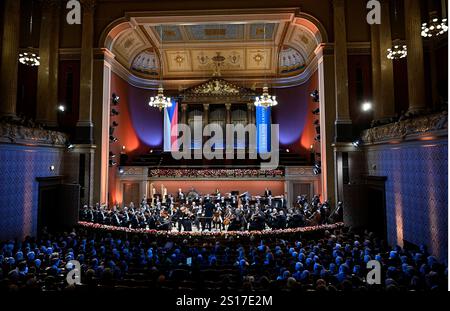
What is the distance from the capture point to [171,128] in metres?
22.8

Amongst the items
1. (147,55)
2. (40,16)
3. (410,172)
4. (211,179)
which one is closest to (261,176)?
(211,179)

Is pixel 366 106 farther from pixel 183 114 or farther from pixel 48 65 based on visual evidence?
pixel 48 65

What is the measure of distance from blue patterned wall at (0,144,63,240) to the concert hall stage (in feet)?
21.3

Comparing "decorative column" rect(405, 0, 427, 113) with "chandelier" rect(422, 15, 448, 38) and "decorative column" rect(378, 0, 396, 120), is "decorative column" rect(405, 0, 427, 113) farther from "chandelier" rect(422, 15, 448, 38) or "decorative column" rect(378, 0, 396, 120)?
"decorative column" rect(378, 0, 396, 120)

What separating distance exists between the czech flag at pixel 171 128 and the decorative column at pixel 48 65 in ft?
26.8

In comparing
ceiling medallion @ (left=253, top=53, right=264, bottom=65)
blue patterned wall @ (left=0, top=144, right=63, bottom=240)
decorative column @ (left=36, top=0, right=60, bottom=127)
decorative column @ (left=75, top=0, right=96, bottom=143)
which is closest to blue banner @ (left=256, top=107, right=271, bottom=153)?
ceiling medallion @ (left=253, top=53, right=264, bottom=65)

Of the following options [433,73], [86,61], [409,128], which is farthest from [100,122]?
[433,73]

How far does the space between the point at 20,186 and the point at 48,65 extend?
749 cm

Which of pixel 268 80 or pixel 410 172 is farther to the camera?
pixel 268 80

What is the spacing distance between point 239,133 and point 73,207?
13.0 metres

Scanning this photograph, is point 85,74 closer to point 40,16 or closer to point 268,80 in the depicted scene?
point 40,16

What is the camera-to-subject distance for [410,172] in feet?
31.6

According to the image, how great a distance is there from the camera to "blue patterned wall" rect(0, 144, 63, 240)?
10.6m

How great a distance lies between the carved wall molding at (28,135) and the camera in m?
10.3
